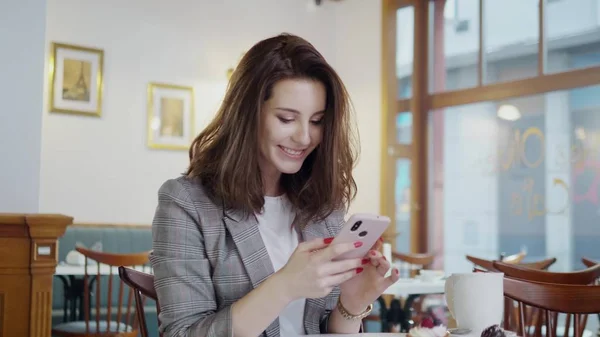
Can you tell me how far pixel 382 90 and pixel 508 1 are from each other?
1438 millimetres

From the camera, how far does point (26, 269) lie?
3748mm

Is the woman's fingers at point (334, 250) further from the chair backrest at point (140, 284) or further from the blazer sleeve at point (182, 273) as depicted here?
the chair backrest at point (140, 284)

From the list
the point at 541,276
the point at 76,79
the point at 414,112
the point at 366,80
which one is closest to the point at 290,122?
the point at 541,276

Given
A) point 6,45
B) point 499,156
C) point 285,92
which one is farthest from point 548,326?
point 499,156

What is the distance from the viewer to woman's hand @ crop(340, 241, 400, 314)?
63.0 inches

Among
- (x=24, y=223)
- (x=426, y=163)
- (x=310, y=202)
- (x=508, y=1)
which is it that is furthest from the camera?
(x=426, y=163)

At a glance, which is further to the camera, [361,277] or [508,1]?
[508,1]

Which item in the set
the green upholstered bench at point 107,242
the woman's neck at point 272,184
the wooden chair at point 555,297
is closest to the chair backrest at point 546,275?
the wooden chair at point 555,297

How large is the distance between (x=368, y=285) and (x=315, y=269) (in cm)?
30

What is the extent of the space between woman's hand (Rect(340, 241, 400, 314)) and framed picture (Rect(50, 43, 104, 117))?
4945 mm

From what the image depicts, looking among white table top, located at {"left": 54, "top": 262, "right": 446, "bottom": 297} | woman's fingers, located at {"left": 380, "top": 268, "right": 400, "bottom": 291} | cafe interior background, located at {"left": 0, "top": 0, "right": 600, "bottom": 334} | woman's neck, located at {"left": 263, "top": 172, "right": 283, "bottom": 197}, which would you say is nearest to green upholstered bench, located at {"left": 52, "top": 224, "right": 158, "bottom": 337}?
cafe interior background, located at {"left": 0, "top": 0, "right": 600, "bottom": 334}

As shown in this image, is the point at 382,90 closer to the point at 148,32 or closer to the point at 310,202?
the point at 148,32

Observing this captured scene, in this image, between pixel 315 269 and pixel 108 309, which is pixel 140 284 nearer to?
pixel 315 269

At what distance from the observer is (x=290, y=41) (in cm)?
179
